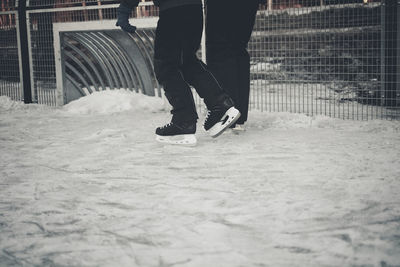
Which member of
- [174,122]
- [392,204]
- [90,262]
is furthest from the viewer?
[174,122]

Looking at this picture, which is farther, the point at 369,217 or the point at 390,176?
the point at 390,176

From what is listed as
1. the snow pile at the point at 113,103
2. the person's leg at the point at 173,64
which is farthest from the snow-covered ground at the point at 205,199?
the snow pile at the point at 113,103

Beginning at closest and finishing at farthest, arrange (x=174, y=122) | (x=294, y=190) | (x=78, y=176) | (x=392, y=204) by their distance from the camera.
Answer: (x=392, y=204) < (x=294, y=190) < (x=78, y=176) < (x=174, y=122)

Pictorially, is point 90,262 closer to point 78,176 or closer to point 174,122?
point 78,176

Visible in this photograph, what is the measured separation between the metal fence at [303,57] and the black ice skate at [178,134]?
152cm

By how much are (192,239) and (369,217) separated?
2.22ft

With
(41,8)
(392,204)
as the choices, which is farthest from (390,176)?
(41,8)

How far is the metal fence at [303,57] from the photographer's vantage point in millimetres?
4148

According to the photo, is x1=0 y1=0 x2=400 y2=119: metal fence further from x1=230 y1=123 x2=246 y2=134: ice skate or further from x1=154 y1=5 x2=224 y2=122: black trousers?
x1=154 y1=5 x2=224 y2=122: black trousers

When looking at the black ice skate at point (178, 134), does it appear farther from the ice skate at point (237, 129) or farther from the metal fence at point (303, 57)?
the metal fence at point (303, 57)

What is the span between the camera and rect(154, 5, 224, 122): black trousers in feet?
10.1

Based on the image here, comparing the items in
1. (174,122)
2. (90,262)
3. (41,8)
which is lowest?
(90,262)

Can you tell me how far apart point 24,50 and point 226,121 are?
10.8 ft

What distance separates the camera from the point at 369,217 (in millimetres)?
1770
